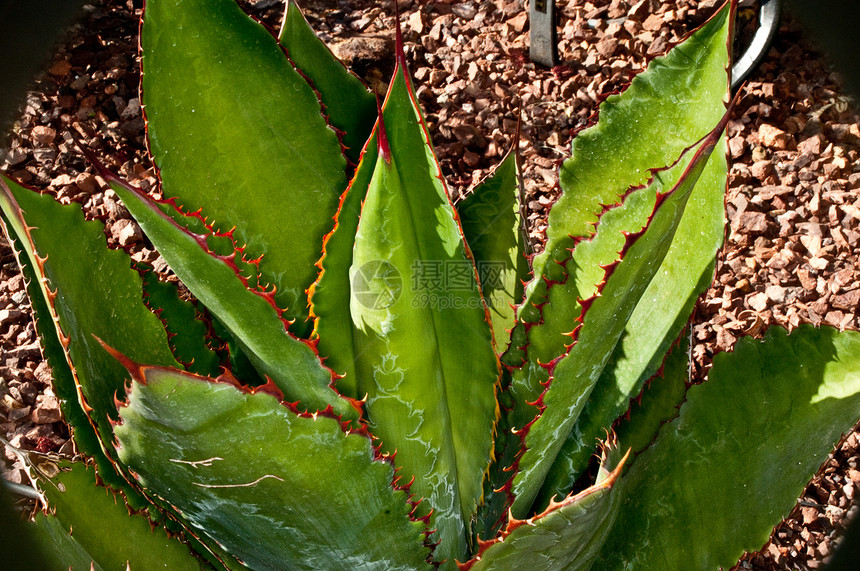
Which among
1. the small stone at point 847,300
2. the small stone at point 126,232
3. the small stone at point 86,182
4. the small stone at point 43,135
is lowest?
the small stone at point 847,300

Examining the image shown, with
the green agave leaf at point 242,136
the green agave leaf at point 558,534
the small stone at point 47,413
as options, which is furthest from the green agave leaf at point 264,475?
the small stone at point 47,413

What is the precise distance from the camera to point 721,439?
0.75m

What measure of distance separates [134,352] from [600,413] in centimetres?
53

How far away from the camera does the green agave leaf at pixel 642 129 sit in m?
0.76

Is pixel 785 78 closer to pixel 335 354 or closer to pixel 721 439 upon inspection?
pixel 721 439

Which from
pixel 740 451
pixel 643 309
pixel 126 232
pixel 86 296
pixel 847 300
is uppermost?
pixel 86 296

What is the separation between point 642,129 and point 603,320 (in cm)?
30

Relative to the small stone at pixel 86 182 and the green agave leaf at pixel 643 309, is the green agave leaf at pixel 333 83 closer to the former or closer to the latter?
the green agave leaf at pixel 643 309

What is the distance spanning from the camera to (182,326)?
2.93ft

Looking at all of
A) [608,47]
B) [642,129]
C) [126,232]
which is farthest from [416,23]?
[642,129]

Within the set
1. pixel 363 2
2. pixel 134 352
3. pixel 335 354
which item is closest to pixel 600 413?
pixel 335 354

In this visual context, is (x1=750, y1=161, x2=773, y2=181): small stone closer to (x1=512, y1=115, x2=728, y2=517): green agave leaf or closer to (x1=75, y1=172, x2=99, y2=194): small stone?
(x1=512, y1=115, x2=728, y2=517): green agave leaf

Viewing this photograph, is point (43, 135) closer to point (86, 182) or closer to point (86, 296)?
point (86, 182)

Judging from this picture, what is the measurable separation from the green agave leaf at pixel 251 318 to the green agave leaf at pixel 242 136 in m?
0.12
